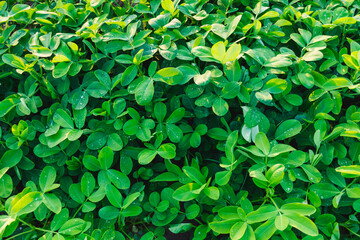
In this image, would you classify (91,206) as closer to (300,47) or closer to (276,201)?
(276,201)

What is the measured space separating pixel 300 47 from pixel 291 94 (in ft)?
1.06

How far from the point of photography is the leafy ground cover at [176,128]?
122 cm

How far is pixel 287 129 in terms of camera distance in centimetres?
133

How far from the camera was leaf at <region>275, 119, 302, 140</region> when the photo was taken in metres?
1.31

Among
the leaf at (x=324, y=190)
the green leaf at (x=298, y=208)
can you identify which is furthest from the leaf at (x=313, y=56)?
the green leaf at (x=298, y=208)

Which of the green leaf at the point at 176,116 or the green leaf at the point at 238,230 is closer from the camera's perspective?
the green leaf at the point at 238,230

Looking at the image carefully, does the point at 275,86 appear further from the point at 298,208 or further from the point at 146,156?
the point at 146,156

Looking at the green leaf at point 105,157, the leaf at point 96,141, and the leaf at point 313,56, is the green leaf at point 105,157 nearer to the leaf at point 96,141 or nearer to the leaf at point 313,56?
the leaf at point 96,141

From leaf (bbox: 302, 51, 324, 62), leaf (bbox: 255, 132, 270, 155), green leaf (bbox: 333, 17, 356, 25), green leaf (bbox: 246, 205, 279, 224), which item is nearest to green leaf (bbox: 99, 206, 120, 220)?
green leaf (bbox: 246, 205, 279, 224)

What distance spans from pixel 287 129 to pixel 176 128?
47 centimetres

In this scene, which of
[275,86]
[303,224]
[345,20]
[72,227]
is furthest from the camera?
[345,20]

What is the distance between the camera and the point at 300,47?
1.56 m

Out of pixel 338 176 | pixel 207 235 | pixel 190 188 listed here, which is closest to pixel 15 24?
A: pixel 190 188

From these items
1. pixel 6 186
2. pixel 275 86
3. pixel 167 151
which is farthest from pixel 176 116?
pixel 6 186
